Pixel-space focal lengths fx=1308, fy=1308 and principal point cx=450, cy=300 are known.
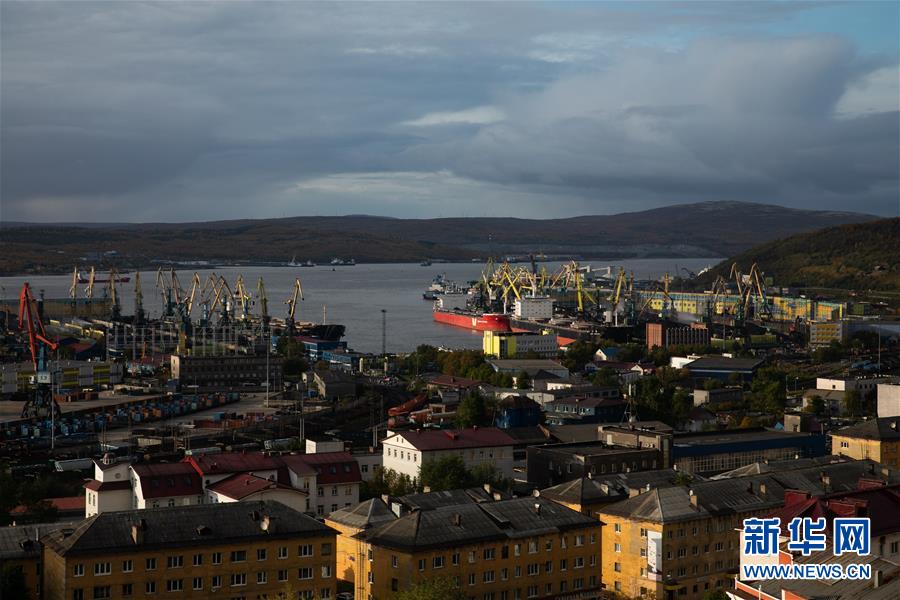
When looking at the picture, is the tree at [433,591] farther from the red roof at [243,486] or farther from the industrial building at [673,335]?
the industrial building at [673,335]

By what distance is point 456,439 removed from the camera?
31.8 ft

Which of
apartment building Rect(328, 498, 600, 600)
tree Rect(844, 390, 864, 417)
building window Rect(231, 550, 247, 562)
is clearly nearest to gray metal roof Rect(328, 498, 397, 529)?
apartment building Rect(328, 498, 600, 600)

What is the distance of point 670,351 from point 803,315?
415 inches

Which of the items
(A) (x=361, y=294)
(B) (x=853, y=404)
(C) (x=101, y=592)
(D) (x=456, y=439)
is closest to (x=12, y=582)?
(C) (x=101, y=592)

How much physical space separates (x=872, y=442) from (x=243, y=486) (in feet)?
16.0

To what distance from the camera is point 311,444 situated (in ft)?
31.6

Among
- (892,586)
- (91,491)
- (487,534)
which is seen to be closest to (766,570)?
(892,586)

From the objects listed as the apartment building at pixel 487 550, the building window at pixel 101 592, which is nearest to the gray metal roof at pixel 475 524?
the apartment building at pixel 487 550

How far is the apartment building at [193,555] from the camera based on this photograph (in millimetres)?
5555

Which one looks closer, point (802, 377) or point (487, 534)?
point (487, 534)

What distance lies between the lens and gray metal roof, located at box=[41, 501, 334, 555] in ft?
18.4

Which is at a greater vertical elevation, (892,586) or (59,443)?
(892,586)

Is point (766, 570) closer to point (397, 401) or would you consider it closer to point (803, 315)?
point (397, 401)

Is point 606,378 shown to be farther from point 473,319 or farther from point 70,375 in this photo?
point 473,319
